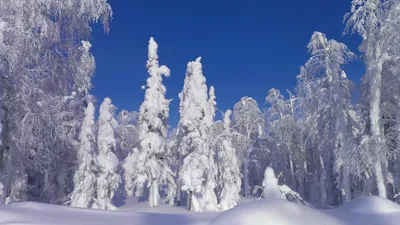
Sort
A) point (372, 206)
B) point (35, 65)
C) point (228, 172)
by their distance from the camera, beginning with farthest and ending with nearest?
point (228, 172) → point (35, 65) → point (372, 206)

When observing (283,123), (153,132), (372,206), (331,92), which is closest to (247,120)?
(283,123)

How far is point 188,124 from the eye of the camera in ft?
78.5

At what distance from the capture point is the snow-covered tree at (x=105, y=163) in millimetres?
24500

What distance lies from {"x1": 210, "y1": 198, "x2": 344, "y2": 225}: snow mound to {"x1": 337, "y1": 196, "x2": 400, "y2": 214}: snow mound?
0.97 metres

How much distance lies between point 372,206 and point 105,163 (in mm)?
22261

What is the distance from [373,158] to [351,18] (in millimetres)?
6261

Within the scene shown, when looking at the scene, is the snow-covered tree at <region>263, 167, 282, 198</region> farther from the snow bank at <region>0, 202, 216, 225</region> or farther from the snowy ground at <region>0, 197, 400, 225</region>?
the snow bank at <region>0, 202, 216, 225</region>

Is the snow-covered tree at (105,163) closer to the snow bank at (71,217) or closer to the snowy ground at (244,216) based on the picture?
the snow bank at (71,217)

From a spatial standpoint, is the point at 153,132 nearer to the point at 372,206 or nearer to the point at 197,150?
the point at 197,150

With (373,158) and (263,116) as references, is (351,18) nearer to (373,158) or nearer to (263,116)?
(373,158)

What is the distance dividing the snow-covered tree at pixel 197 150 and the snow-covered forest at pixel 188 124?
76 mm

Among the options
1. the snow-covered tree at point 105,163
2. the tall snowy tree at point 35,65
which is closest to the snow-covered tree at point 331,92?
the tall snowy tree at point 35,65

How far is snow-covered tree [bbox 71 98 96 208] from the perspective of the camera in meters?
22.1

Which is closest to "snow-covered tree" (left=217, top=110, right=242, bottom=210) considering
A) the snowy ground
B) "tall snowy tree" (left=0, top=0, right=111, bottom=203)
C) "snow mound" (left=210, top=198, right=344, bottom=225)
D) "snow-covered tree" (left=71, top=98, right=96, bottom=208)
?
"snow-covered tree" (left=71, top=98, right=96, bottom=208)
